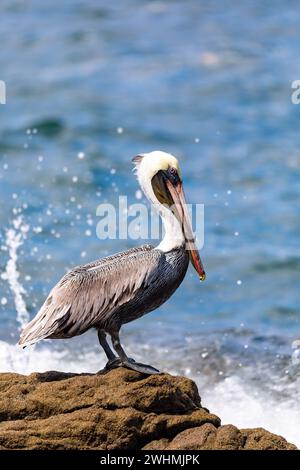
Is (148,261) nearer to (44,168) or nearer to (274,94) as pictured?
(44,168)

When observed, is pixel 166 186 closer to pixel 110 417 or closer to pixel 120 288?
pixel 120 288

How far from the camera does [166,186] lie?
25.8 ft

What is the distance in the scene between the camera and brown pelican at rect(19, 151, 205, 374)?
7.36 m

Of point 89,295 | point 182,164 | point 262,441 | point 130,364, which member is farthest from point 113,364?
point 182,164

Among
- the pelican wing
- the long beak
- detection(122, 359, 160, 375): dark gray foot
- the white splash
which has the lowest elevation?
detection(122, 359, 160, 375): dark gray foot

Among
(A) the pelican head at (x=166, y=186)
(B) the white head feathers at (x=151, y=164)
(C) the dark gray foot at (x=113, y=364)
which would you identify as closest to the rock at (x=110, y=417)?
(C) the dark gray foot at (x=113, y=364)

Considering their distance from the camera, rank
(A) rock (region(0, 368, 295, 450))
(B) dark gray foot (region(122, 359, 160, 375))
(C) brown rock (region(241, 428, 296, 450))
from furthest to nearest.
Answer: (B) dark gray foot (region(122, 359, 160, 375)), (C) brown rock (region(241, 428, 296, 450)), (A) rock (region(0, 368, 295, 450))

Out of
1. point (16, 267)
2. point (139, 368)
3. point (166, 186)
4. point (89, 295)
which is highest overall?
point (16, 267)

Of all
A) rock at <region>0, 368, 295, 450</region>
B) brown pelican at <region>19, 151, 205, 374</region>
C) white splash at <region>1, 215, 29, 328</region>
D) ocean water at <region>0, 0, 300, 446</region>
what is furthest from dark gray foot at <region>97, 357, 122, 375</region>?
white splash at <region>1, 215, 29, 328</region>

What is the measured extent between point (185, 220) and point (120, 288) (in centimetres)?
70

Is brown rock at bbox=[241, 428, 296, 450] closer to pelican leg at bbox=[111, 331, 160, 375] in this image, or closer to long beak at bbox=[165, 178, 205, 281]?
pelican leg at bbox=[111, 331, 160, 375]

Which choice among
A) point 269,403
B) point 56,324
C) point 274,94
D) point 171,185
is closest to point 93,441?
point 56,324

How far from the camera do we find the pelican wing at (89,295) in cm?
735

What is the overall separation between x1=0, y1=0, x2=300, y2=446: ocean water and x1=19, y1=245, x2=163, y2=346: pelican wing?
3414mm
